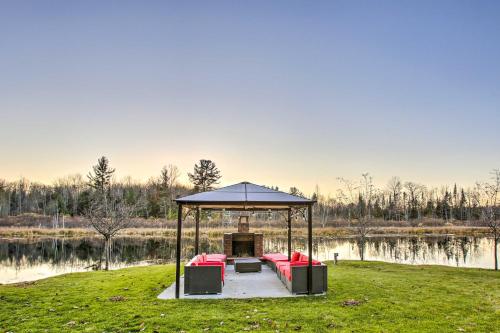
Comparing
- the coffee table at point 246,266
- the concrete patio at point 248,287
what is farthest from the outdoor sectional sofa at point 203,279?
the coffee table at point 246,266

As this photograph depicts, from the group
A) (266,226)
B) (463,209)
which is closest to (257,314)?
(266,226)

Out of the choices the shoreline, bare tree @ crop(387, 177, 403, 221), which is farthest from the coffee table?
bare tree @ crop(387, 177, 403, 221)

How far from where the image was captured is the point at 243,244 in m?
15.1

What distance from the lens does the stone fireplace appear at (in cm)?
1487

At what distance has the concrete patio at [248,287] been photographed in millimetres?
8133

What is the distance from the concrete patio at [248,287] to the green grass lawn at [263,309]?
1.37 feet

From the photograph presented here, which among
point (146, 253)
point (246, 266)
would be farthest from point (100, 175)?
point (246, 266)

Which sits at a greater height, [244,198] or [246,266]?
[244,198]

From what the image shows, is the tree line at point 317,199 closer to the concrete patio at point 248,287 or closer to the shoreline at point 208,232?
the shoreline at point 208,232

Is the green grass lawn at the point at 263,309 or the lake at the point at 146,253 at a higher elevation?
the green grass lawn at the point at 263,309

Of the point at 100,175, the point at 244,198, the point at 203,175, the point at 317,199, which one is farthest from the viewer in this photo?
the point at 203,175

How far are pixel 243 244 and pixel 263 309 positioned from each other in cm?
816

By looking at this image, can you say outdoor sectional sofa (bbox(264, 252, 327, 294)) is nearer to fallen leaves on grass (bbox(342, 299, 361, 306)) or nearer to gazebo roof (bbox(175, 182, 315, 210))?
fallen leaves on grass (bbox(342, 299, 361, 306))

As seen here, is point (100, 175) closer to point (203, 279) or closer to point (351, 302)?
point (203, 279)
